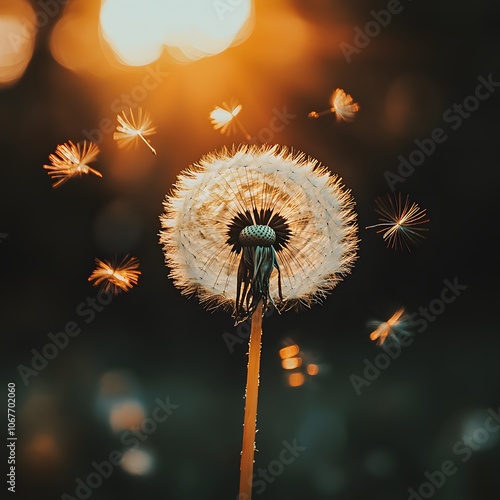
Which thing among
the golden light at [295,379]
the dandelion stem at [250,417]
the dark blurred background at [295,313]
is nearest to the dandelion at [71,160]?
the dark blurred background at [295,313]

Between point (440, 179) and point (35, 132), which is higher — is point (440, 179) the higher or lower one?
the lower one

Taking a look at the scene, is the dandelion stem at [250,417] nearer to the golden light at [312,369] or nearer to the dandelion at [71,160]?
the golden light at [312,369]

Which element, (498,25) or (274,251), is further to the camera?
(498,25)

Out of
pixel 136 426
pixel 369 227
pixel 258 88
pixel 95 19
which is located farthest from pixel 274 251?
pixel 95 19

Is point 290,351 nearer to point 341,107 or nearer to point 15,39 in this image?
point 341,107

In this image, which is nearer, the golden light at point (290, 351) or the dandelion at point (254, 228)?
the dandelion at point (254, 228)

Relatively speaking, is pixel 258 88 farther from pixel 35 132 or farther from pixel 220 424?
pixel 220 424
